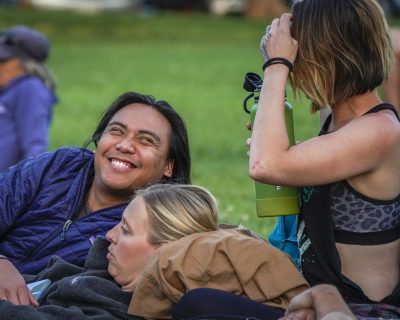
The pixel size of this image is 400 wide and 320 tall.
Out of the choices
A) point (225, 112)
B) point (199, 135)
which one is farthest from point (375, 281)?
point (225, 112)

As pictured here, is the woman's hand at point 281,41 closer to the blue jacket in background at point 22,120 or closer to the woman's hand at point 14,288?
the woman's hand at point 14,288

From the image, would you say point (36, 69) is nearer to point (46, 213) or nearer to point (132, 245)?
point (46, 213)

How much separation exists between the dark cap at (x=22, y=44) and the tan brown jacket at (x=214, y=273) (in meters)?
5.61

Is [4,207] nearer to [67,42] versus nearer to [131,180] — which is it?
[131,180]

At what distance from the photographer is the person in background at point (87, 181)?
201 inches

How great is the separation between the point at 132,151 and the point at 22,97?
4.41 m

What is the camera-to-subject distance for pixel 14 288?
4.62m

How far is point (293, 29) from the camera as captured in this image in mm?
4438

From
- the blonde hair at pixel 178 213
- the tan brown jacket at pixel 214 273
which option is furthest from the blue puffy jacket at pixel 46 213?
the tan brown jacket at pixel 214 273

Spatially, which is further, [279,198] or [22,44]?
[22,44]

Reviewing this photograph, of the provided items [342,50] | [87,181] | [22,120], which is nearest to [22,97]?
[22,120]

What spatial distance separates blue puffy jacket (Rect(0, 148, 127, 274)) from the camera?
5.09 metres

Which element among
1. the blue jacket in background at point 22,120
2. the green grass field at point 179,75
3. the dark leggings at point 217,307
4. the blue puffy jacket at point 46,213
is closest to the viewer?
the dark leggings at point 217,307

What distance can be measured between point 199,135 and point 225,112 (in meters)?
2.70
